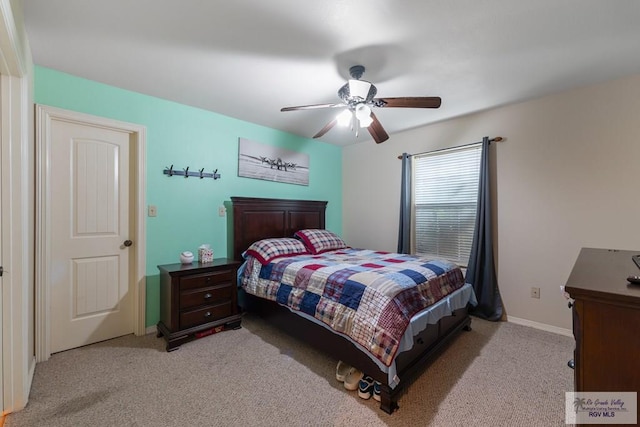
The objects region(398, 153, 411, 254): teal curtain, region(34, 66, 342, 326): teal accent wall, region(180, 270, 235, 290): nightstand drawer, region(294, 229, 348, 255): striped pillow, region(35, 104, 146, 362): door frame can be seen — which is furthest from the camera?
region(398, 153, 411, 254): teal curtain

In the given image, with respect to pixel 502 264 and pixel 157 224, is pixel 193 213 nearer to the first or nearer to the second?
pixel 157 224

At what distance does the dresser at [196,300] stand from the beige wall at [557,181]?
118 inches

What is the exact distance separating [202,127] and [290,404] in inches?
111

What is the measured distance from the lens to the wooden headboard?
3277 millimetres

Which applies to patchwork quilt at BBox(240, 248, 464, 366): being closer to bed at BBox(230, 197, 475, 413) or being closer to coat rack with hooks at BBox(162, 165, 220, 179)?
bed at BBox(230, 197, 475, 413)

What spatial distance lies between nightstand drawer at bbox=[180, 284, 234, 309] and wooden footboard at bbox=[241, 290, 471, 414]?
0.36 metres

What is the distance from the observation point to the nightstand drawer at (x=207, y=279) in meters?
2.50

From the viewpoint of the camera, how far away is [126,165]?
2652mm

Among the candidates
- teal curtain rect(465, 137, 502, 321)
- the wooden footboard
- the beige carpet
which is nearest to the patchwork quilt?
the wooden footboard

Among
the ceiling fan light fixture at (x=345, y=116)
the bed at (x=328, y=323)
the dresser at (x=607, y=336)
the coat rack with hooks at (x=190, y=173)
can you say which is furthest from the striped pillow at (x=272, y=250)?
the dresser at (x=607, y=336)

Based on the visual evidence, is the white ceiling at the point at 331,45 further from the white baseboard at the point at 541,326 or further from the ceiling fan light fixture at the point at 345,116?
the white baseboard at the point at 541,326

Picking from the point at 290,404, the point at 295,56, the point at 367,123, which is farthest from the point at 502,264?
the point at 295,56

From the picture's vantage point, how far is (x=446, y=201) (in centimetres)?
354

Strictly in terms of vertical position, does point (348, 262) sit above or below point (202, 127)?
below
